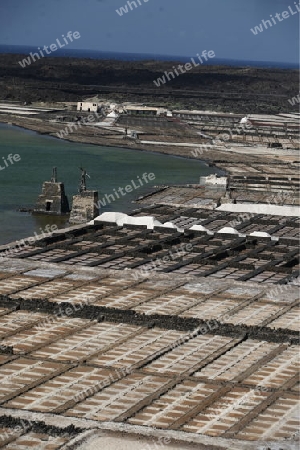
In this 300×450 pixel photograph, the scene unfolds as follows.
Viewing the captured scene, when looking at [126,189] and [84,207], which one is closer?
[84,207]

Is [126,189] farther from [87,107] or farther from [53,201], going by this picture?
[87,107]

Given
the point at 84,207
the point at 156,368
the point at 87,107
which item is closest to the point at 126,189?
the point at 84,207

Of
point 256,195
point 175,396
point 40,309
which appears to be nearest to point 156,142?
point 256,195

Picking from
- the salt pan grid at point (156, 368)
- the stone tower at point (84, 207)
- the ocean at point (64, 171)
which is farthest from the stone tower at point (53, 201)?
the salt pan grid at point (156, 368)

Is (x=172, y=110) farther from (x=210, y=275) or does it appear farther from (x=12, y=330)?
(x=12, y=330)

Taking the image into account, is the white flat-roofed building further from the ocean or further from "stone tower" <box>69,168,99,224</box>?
"stone tower" <box>69,168,99,224</box>

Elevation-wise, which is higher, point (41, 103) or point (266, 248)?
point (41, 103)
